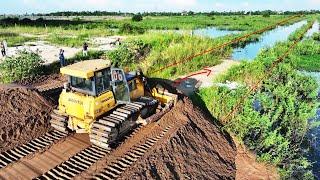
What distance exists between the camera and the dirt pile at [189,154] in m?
9.40

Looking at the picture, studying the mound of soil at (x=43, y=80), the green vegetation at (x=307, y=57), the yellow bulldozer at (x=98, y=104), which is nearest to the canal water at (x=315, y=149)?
the yellow bulldozer at (x=98, y=104)

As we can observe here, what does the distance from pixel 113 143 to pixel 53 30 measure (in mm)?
34667

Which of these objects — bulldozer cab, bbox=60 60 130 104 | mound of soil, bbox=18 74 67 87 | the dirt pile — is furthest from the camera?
mound of soil, bbox=18 74 67 87

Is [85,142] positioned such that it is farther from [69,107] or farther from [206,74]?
[206,74]

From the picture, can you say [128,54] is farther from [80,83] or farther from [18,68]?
[80,83]

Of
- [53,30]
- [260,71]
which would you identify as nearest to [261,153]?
[260,71]

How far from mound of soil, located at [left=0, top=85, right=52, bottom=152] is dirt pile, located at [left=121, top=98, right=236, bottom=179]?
3504 millimetres

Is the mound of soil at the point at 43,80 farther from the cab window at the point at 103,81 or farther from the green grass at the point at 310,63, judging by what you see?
the green grass at the point at 310,63

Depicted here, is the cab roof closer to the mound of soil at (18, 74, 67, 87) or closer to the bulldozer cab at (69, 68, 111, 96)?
the bulldozer cab at (69, 68, 111, 96)

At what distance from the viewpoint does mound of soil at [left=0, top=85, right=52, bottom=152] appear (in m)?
10.4

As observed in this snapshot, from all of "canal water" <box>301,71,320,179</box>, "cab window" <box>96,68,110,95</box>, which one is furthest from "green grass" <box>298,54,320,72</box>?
"cab window" <box>96,68,110,95</box>

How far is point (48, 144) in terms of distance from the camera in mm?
10242

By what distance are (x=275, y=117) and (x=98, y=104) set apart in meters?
5.89

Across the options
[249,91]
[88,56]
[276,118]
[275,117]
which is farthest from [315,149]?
[88,56]
